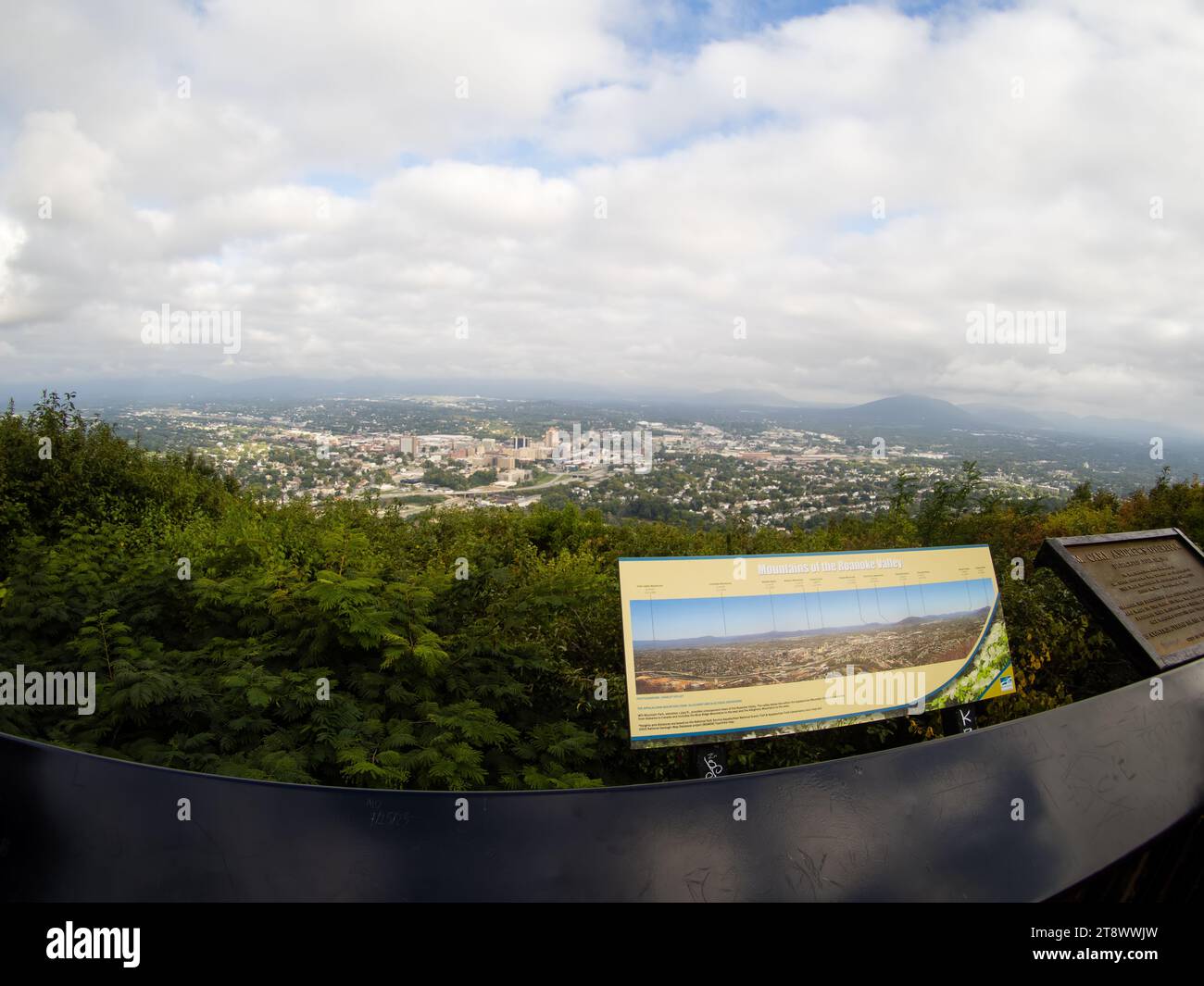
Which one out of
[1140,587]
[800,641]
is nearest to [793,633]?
[800,641]

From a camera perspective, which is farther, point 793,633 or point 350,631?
point 350,631

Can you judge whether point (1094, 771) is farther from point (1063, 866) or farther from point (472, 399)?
point (472, 399)

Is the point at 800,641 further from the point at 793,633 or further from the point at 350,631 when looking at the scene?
the point at 350,631

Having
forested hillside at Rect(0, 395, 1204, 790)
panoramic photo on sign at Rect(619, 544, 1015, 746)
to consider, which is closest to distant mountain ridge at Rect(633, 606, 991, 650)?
panoramic photo on sign at Rect(619, 544, 1015, 746)

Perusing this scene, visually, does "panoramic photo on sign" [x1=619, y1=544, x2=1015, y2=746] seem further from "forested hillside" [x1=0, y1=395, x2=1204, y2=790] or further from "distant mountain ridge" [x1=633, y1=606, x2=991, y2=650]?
"forested hillside" [x1=0, y1=395, x2=1204, y2=790]

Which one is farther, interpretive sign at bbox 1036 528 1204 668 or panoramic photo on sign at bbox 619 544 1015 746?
interpretive sign at bbox 1036 528 1204 668

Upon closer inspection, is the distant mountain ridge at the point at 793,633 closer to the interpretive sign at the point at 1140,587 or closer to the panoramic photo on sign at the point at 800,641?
the panoramic photo on sign at the point at 800,641
